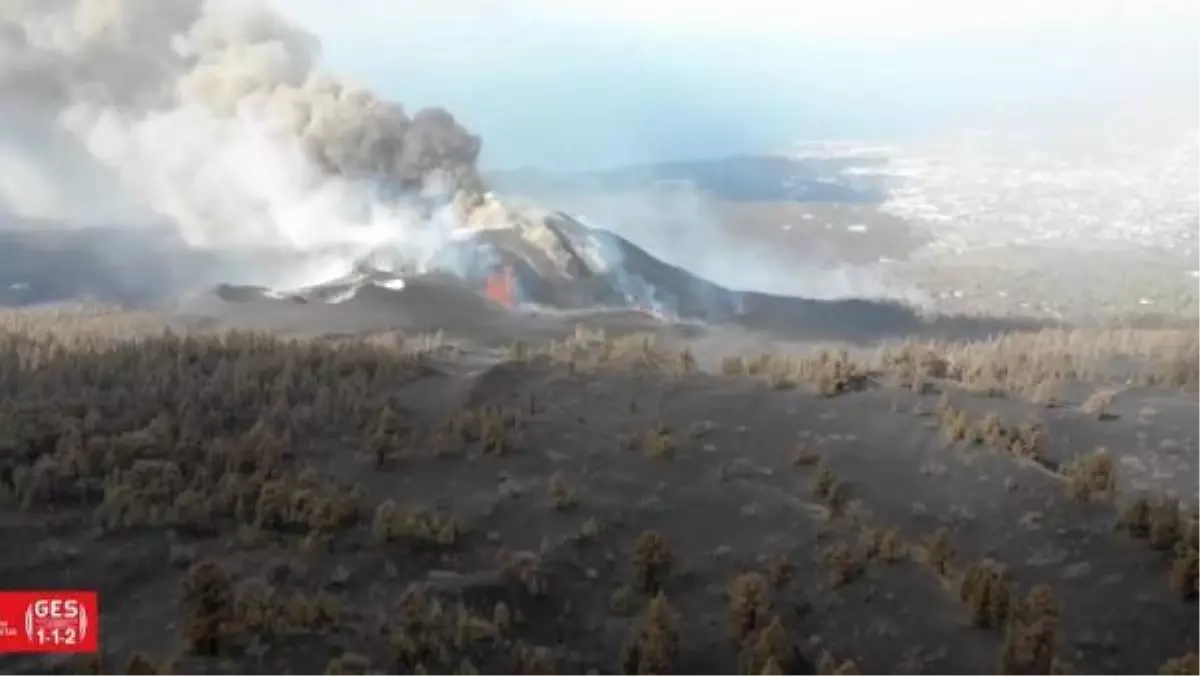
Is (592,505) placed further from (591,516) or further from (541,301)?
(541,301)

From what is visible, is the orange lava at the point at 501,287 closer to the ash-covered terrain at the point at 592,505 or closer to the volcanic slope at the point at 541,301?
the volcanic slope at the point at 541,301

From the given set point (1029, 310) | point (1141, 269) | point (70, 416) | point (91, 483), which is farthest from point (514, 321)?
point (1141, 269)

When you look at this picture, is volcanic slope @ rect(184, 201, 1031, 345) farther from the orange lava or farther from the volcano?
the orange lava

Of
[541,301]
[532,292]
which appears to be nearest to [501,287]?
[532,292]

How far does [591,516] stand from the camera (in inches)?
1022

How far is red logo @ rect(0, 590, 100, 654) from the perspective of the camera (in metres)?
16.4

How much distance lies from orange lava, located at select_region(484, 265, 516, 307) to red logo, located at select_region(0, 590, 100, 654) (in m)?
55.2

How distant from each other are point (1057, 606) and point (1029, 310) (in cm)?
9634

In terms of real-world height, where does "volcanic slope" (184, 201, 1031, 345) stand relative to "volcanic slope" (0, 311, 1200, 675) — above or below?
above

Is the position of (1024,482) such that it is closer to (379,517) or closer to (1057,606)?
(1057,606)

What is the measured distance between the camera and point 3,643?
53.0ft

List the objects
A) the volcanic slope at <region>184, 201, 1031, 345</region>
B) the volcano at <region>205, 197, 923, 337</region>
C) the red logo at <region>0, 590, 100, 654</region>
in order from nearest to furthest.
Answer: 1. the red logo at <region>0, 590, 100, 654</region>
2. the volcanic slope at <region>184, 201, 1031, 345</region>
3. the volcano at <region>205, 197, 923, 337</region>

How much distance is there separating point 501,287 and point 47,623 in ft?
188

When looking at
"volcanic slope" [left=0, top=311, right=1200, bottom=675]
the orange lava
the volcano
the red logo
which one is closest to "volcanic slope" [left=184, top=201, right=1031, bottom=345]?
the volcano
